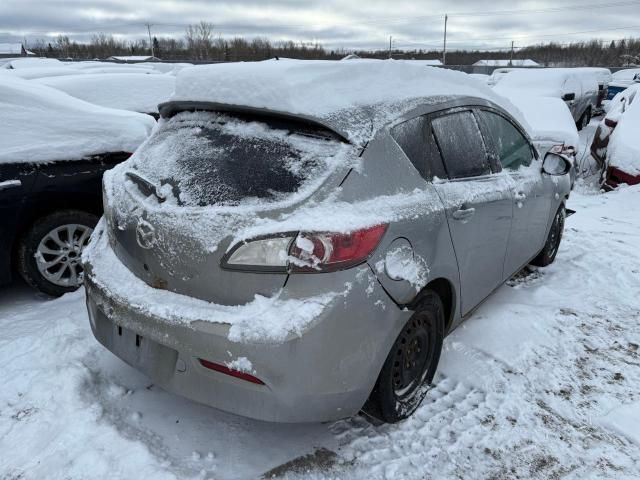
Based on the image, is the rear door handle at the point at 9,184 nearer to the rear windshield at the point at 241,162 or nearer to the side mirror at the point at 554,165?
the rear windshield at the point at 241,162

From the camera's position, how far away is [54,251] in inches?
148

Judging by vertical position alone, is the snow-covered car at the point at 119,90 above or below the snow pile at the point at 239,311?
above

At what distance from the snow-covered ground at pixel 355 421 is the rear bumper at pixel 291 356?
358mm

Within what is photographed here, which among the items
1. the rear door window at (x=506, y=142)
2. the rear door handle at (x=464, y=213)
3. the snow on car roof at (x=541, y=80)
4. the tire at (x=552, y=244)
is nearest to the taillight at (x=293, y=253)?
the rear door handle at (x=464, y=213)

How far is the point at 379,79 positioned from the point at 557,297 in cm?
260

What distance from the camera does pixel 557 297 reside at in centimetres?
425

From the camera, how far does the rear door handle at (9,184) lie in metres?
3.46

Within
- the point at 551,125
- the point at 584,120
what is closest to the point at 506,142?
the point at 551,125

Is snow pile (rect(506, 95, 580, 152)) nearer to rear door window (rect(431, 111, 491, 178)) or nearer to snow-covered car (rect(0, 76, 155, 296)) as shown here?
rear door window (rect(431, 111, 491, 178))

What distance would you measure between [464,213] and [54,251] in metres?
2.87

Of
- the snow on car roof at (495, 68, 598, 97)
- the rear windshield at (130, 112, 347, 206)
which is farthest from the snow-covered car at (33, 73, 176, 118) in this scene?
the snow on car roof at (495, 68, 598, 97)

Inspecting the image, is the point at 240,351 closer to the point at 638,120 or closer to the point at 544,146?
the point at 544,146

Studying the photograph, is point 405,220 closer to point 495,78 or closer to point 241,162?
point 241,162

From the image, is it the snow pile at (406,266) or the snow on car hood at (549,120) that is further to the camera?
the snow on car hood at (549,120)
